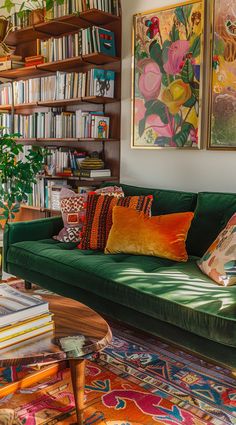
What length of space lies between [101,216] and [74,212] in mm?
288

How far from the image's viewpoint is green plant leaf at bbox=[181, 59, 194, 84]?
3.39 m

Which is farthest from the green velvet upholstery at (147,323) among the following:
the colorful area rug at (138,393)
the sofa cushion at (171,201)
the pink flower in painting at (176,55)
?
the pink flower in painting at (176,55)

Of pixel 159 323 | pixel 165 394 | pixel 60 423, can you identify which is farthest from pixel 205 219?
pixel 60 423

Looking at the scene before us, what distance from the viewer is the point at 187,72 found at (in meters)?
3.42

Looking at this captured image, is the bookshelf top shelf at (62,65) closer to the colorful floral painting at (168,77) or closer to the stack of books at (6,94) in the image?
the stack of books at (6,94)

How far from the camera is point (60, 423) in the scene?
1.93 m

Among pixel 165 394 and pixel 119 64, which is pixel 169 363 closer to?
pixel 165 394

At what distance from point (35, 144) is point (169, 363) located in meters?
3.01

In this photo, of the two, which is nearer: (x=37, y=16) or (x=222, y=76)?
(x=222, y=76)

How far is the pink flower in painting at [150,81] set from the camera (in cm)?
364

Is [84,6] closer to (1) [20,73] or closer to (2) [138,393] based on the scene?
(1) [20,73]

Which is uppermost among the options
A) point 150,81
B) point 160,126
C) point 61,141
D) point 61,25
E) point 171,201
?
point 61,25

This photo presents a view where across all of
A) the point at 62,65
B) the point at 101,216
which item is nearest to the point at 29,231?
the point at 101,216

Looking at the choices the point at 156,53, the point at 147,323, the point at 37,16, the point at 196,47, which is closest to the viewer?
the point at 147,323
